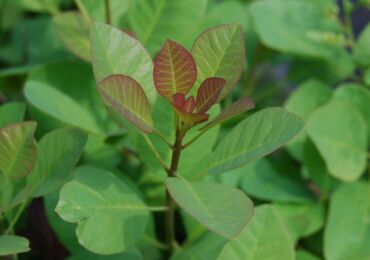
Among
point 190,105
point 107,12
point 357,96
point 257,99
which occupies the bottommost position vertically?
point 257,99

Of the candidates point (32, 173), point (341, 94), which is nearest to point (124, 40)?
point (32, 173)

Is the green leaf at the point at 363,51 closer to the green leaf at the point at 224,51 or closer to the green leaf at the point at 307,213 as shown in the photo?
the green leaf at the point at 307,213

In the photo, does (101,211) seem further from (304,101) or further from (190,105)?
(304,101)

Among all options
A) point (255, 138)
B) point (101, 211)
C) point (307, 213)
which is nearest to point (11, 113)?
Answer: point (101, 211)

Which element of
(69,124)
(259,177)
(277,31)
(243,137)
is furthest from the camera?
(277,31)

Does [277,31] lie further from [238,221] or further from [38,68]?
[238,221]

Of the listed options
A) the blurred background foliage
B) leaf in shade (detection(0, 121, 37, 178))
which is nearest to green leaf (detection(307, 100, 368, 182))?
the blurred background foliage
